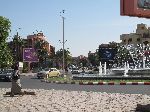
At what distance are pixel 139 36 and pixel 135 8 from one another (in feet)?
381

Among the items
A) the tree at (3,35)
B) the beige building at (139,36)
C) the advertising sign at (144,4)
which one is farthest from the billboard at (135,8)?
the beige building at (139,36)

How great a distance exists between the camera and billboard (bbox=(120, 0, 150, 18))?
494 inches

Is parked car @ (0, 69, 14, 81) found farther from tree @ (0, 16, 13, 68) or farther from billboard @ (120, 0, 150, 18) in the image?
billboard @ (120, 0, 150, 18)

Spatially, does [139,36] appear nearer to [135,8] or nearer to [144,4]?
[144,4]

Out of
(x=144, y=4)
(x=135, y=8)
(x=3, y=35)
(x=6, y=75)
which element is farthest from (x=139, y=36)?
(x=135, y=8)

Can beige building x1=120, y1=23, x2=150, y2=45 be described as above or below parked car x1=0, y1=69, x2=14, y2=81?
above

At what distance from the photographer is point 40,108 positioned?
15133mm

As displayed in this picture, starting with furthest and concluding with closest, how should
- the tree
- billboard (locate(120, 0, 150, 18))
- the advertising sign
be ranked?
1. the tree
2. the advertising sign
3. billboard (locate(120, 0, 150, 18))

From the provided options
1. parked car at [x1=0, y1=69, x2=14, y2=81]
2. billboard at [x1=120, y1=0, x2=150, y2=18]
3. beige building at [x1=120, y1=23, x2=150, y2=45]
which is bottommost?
parked car at [x1=0, y1=69, x2=14, y2=81]

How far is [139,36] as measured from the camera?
127250 millimetres

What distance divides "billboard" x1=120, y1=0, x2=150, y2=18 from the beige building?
111158 millimetres

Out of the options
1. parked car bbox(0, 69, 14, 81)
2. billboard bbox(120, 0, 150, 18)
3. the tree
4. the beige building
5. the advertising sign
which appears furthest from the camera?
the beige building

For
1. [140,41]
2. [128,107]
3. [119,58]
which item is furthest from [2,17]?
[140,41]

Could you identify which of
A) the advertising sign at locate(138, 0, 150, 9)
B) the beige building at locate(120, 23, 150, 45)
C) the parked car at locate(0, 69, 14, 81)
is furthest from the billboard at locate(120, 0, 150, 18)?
the beige building at locate(120, 23, 150, 45)
